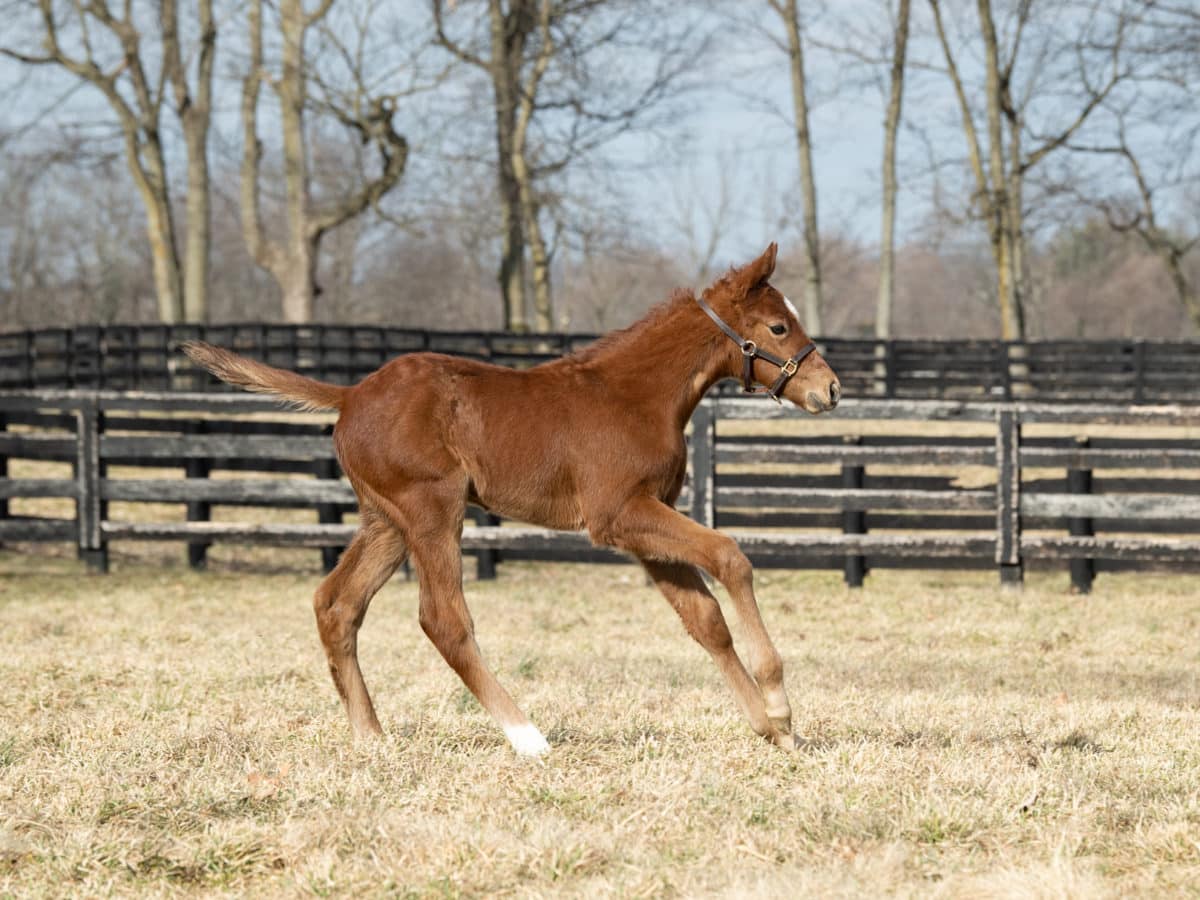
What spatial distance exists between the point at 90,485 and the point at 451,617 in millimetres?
7993

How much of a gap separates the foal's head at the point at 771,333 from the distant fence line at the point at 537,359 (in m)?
17.8

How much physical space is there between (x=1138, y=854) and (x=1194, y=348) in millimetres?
24814

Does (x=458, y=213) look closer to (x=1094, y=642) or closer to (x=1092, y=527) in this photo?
(x=1092, y=527)

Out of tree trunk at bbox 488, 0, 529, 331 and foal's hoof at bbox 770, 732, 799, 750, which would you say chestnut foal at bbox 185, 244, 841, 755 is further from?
tree trunk at bbox 488, 0, 529, 331

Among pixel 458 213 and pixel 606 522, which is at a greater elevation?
pixel 458 213

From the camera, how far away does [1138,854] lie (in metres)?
3.87

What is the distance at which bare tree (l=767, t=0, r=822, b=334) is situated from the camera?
31.6 metres

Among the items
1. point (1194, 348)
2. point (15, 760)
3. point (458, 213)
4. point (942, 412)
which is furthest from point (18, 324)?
point (15, 760)

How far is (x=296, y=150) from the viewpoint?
27.8 m

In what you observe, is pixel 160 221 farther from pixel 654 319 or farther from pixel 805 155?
pixel 654 319

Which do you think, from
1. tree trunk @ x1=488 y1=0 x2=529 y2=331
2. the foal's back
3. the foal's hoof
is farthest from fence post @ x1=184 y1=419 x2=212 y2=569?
tree trunk @ x1=488 y1=0 x2=529 y2=331

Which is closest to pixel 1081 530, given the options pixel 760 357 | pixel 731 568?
pixel 760 357

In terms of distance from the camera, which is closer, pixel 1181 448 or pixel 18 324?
pixel 1181 448

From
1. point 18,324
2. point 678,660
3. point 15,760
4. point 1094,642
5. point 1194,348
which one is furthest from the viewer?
point 18,324
